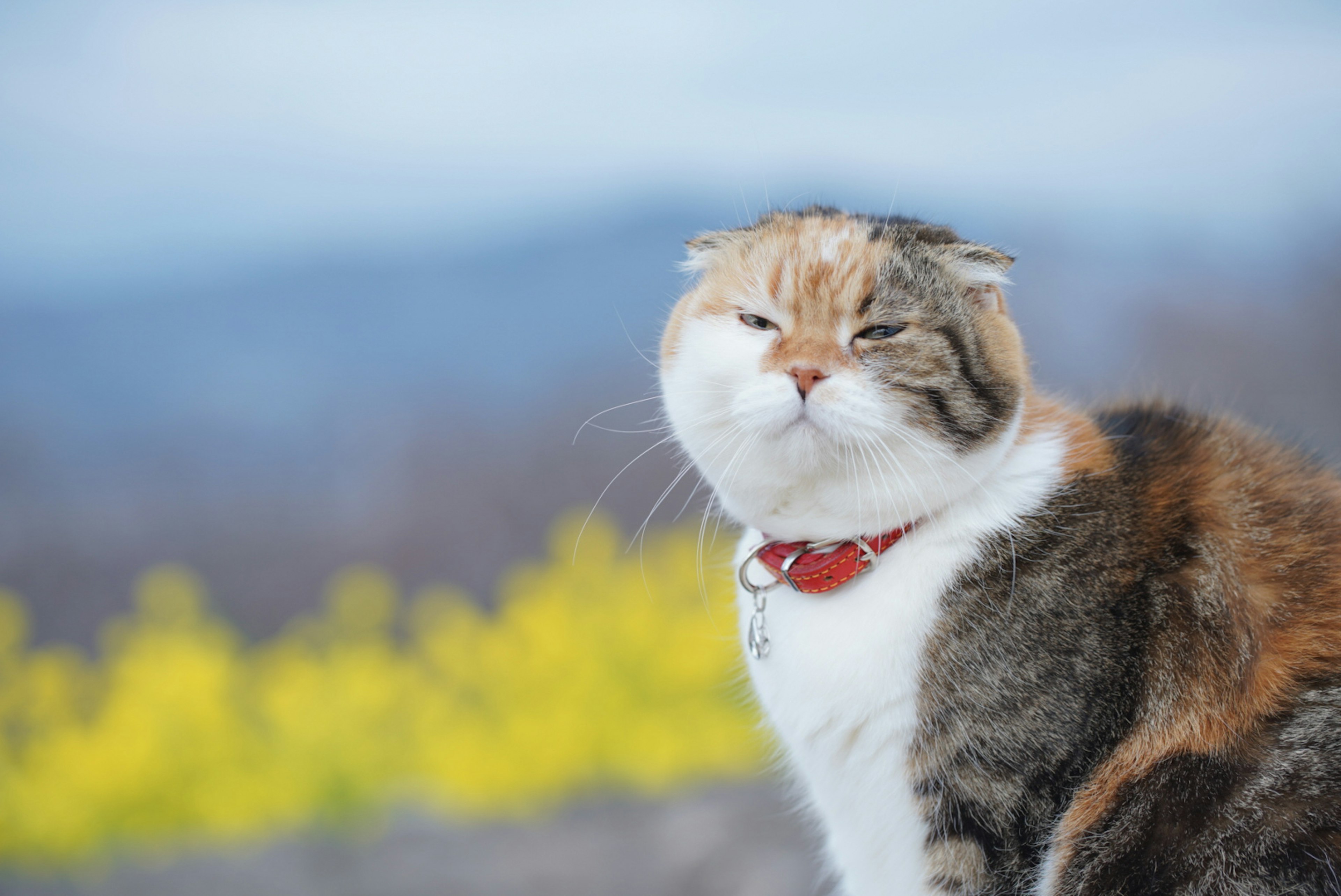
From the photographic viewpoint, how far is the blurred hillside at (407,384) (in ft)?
8.55

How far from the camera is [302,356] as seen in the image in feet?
8.91

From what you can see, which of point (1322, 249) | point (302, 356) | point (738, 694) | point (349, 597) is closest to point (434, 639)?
point (349, 597)

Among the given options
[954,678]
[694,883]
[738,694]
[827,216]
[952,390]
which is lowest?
[694,883]

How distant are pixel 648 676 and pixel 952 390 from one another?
189 centimetres

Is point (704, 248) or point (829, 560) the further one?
point (704, 248)

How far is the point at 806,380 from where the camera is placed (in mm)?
1172

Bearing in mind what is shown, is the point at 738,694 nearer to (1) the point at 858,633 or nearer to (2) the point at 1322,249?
(1) the point at 858,633

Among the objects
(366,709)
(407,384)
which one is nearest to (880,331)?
(407,384)

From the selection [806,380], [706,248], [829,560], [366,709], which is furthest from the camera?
[366,709]

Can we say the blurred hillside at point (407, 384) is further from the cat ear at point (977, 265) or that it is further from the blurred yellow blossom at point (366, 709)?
the cat ear at point (977, 265)

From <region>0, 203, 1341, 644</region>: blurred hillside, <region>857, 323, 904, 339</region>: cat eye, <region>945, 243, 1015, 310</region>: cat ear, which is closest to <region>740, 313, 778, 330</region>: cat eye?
<region>857, 323, 904, 339</region>: cat eye

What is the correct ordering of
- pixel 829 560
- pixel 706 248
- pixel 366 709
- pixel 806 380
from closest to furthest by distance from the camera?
pixel 806 380 → pixel 829 560 → pixel 706 248 → pixel 366 709

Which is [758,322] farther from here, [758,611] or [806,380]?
[758,611]

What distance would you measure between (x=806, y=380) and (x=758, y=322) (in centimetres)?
17
